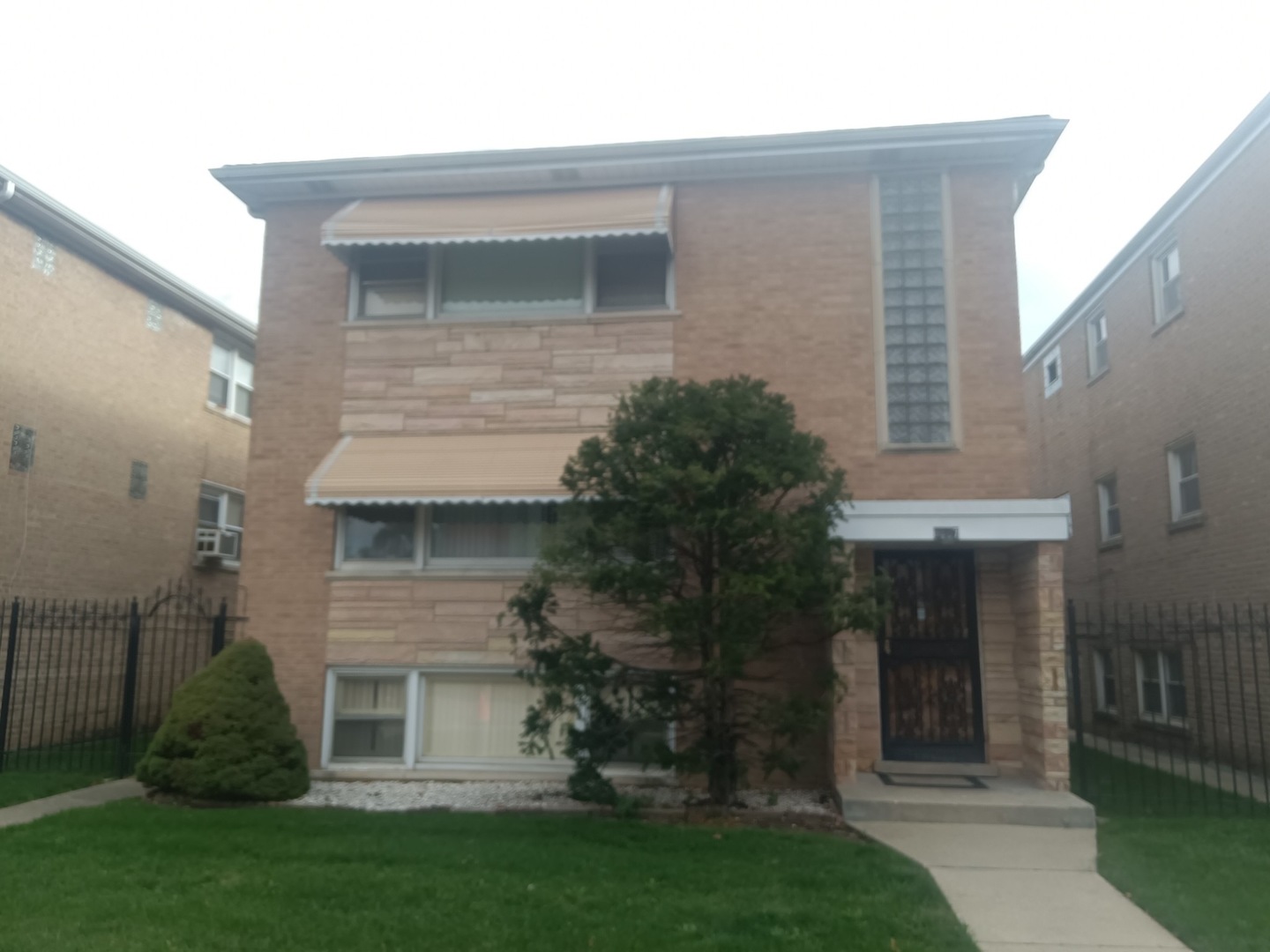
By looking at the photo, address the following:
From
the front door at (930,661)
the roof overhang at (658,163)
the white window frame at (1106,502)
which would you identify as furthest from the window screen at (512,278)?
the white window frame at (1106,502)

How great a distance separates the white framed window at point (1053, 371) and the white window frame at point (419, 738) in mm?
13818

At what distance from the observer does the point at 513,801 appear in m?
9.78

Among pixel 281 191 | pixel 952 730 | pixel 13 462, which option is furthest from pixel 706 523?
pixel 13 462

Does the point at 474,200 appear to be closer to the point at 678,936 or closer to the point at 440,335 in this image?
the point at 440,335

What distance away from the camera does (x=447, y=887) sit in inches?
261

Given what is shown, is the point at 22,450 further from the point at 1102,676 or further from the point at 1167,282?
the point at 1102,676

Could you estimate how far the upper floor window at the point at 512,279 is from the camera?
38.2 ft

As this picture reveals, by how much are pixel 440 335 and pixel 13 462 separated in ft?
21.5

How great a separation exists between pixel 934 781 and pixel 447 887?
16.9 ft

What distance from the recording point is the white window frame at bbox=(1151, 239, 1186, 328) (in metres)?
14.9

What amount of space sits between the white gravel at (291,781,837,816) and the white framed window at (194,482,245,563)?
814 centimetres

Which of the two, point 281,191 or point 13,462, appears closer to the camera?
point 281,191

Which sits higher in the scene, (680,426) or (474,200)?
(474,200)

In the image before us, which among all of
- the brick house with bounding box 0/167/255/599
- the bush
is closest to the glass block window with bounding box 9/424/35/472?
the brick house with bounding box 0/167/255/599
